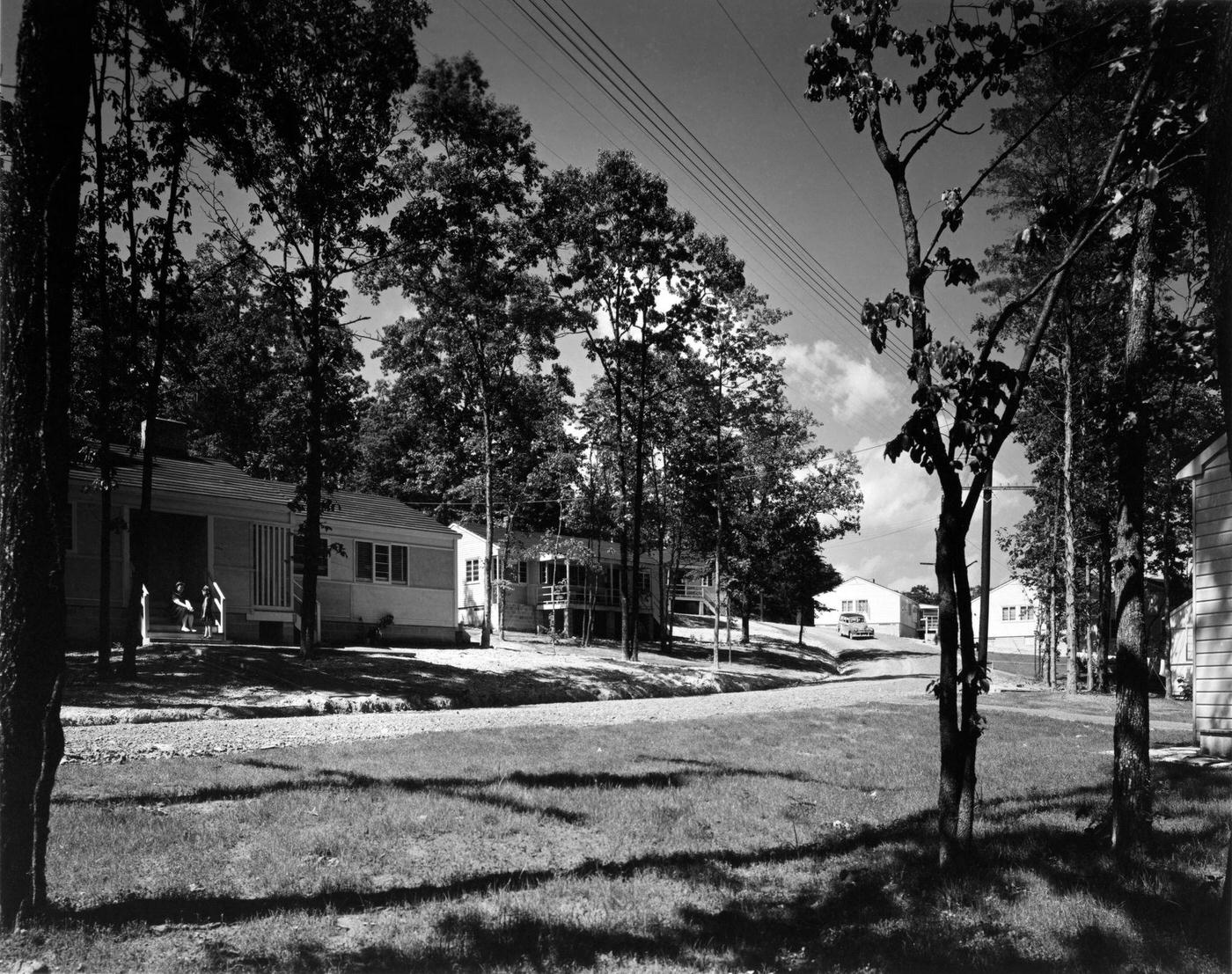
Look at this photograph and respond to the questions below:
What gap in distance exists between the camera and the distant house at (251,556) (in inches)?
876

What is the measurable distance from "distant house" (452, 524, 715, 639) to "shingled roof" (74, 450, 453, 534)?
6936mm

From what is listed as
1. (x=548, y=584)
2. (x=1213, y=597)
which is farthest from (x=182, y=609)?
(x=548, y=584)

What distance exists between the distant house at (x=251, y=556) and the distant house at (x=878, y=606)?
70.0 meters

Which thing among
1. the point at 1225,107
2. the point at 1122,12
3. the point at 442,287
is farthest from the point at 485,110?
the point at 1225,107

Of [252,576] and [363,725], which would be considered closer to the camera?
[363,725]

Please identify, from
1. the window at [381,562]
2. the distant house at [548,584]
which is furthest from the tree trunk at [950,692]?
→ the distant house at [548,584]

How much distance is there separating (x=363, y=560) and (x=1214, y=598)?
24.1 m

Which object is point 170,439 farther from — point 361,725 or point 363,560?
point 361,725

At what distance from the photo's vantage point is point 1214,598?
13.3 metres

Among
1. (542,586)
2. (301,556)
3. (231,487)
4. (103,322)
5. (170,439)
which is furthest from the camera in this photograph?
(542,586)

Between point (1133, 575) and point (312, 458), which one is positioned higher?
point (312, 458)

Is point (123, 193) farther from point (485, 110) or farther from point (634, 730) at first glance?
point (634, 730)

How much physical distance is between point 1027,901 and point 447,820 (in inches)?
161

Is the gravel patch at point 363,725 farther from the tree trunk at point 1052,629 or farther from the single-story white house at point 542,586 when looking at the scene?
the single-story white house at point 542,586
